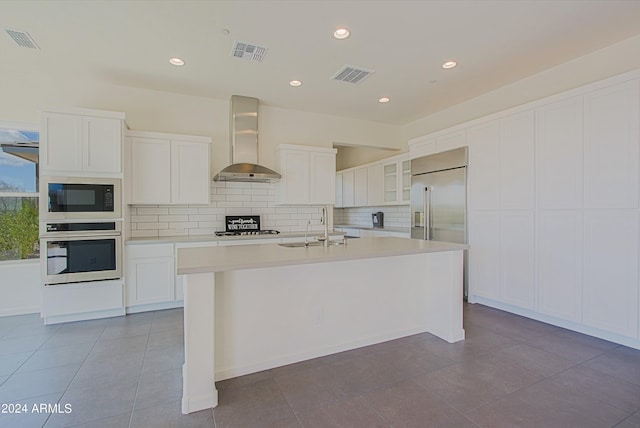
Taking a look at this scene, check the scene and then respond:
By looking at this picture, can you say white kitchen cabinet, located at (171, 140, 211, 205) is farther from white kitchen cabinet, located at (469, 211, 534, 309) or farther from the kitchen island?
white kitchen cabinet, located at (469, 211, 534, 309)

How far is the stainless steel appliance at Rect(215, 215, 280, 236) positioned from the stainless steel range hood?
1.94ft

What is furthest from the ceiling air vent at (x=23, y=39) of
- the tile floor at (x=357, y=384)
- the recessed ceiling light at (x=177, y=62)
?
the tile floor at (x=357, y=384)

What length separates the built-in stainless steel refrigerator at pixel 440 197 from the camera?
4.14 metres

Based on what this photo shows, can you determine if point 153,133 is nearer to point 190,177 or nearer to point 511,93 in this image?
point 190,177

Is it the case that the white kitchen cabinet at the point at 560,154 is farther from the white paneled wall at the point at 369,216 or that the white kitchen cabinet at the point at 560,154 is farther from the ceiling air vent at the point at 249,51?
the ceiling air vent at the point at 249,51

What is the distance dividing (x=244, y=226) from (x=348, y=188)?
3.18 meters

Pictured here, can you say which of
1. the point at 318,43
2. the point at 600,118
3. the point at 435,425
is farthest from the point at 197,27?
the point at 600,118

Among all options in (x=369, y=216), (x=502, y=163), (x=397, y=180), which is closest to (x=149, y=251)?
Answer: (x=397, y=180)

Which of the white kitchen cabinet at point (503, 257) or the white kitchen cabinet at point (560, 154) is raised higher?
the white kitchen cabinet at point (560, 154)

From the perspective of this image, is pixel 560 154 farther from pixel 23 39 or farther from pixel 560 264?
pixel 23 39

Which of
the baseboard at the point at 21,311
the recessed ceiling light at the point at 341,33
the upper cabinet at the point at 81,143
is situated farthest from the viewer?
the baseboard at the point at 21,311

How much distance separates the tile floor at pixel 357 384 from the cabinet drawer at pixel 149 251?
0.93 metres

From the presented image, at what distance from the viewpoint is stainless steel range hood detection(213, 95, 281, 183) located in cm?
442

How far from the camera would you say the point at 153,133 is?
3918 mm
